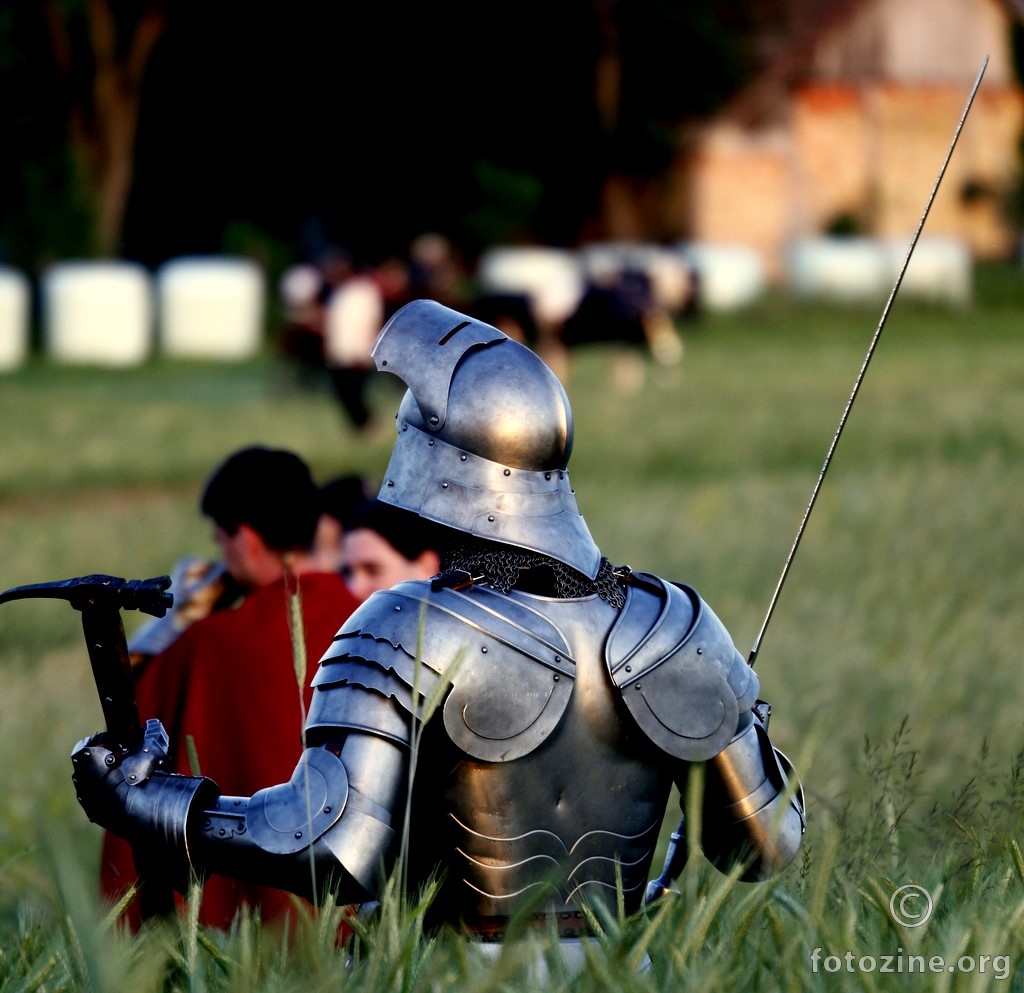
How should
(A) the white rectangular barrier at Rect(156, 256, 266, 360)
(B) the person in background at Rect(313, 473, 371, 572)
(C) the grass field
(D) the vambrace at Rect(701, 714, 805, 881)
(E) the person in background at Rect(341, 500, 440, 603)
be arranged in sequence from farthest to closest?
(A) the white rectangular barrier at Rect(156, 256, 266, 360) → (B) the person in background at Rect(313, 473, 371, 572) → (E) the person in background at Rect(341, 500, 440, 603) → (D) the vambrace at Rect(701, 714, 805, 881) → (C) the grass field

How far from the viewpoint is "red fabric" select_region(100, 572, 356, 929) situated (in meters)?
4.14

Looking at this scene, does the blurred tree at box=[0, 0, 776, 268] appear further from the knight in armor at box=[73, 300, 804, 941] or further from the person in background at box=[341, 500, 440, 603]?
the knight in armor at box=[73, 300, 804, 941]

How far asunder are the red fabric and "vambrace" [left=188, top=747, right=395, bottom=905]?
125 cm

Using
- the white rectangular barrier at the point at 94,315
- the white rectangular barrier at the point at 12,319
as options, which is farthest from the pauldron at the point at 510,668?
the white rectangular barrier at the point at 94,315

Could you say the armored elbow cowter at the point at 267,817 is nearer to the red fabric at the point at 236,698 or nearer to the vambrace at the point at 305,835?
the vambrace at the point at 305,835

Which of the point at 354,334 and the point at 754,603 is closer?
the point at 754,603

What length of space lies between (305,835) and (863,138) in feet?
132

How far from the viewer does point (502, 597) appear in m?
2.93

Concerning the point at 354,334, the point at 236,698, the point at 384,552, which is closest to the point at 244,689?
the point at 236,698

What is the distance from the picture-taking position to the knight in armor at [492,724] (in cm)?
282

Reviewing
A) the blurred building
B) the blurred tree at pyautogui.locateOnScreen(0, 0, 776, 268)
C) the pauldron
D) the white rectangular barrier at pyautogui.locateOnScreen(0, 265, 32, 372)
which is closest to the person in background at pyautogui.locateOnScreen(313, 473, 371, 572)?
the pauldron

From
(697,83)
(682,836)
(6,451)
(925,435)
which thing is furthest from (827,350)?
(682,836)

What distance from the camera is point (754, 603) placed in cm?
927

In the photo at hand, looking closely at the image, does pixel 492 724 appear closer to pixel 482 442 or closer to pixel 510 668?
pixel 510 668
